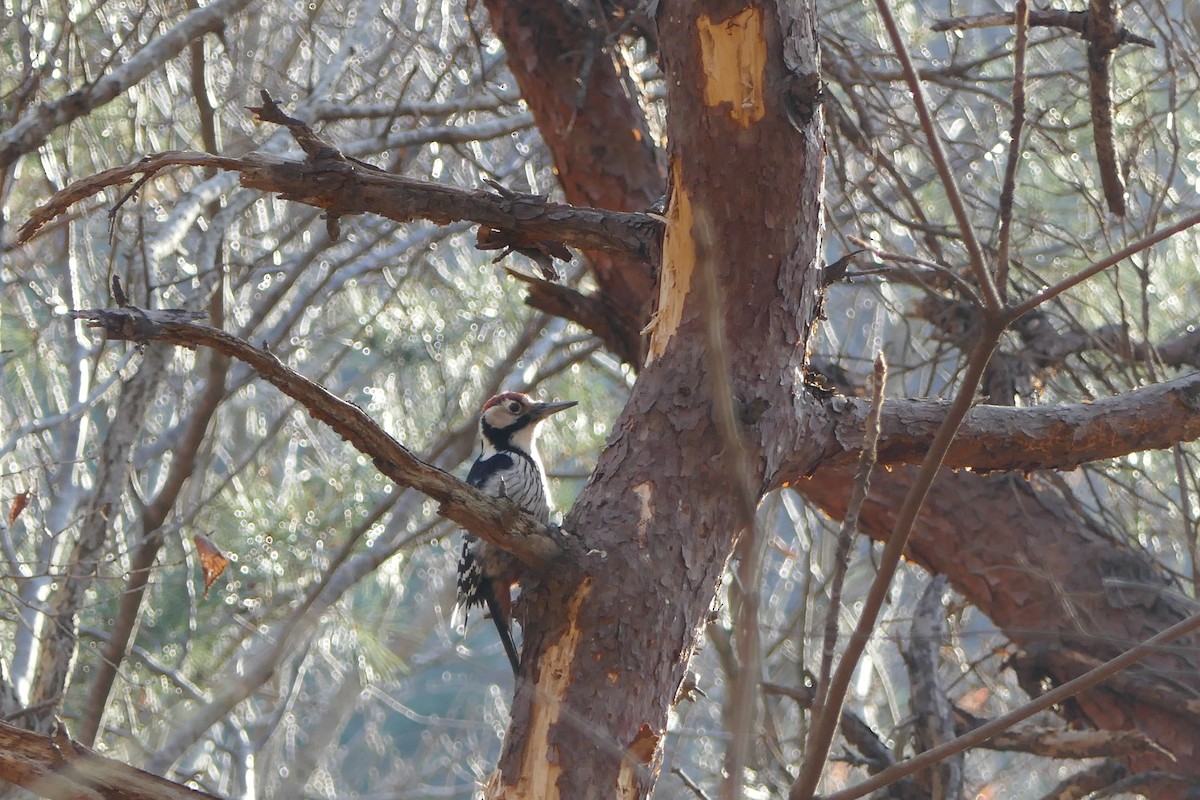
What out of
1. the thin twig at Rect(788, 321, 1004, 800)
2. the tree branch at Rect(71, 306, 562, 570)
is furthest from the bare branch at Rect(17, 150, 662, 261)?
the thin twig at Rect(788, 321, 1004, 800)

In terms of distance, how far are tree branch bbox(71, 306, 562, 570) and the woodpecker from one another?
100 cm

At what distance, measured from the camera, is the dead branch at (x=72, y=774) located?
1617 mm

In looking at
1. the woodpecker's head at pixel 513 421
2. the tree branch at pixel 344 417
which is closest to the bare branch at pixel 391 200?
the tree branch at pixel 344 417

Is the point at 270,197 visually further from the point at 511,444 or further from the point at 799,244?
the point at 799,244

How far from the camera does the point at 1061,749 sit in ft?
10.4

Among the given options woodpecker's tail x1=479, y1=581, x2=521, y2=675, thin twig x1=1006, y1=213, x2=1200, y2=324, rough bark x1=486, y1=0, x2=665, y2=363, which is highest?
rough bark x1=486, y1=0, x2=665, y2=363

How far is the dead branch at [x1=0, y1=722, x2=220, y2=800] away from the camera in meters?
1.62

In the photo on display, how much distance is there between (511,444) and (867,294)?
5277mm

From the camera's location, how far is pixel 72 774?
5.32 feet

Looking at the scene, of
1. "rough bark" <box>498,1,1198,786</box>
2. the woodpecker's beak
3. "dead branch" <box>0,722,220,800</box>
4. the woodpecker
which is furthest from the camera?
the woodpecker's beak

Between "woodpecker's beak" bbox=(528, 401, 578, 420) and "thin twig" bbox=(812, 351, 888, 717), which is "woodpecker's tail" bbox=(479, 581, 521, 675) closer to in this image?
"woodpecker's beak" bbox=(528, 401, 578, 420)

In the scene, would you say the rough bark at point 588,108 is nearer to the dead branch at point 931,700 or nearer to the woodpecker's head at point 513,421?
the woodpecker's head at point 513,421

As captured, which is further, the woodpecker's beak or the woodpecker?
the woodpecker's beak

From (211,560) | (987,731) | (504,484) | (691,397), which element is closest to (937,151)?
(987,731)
